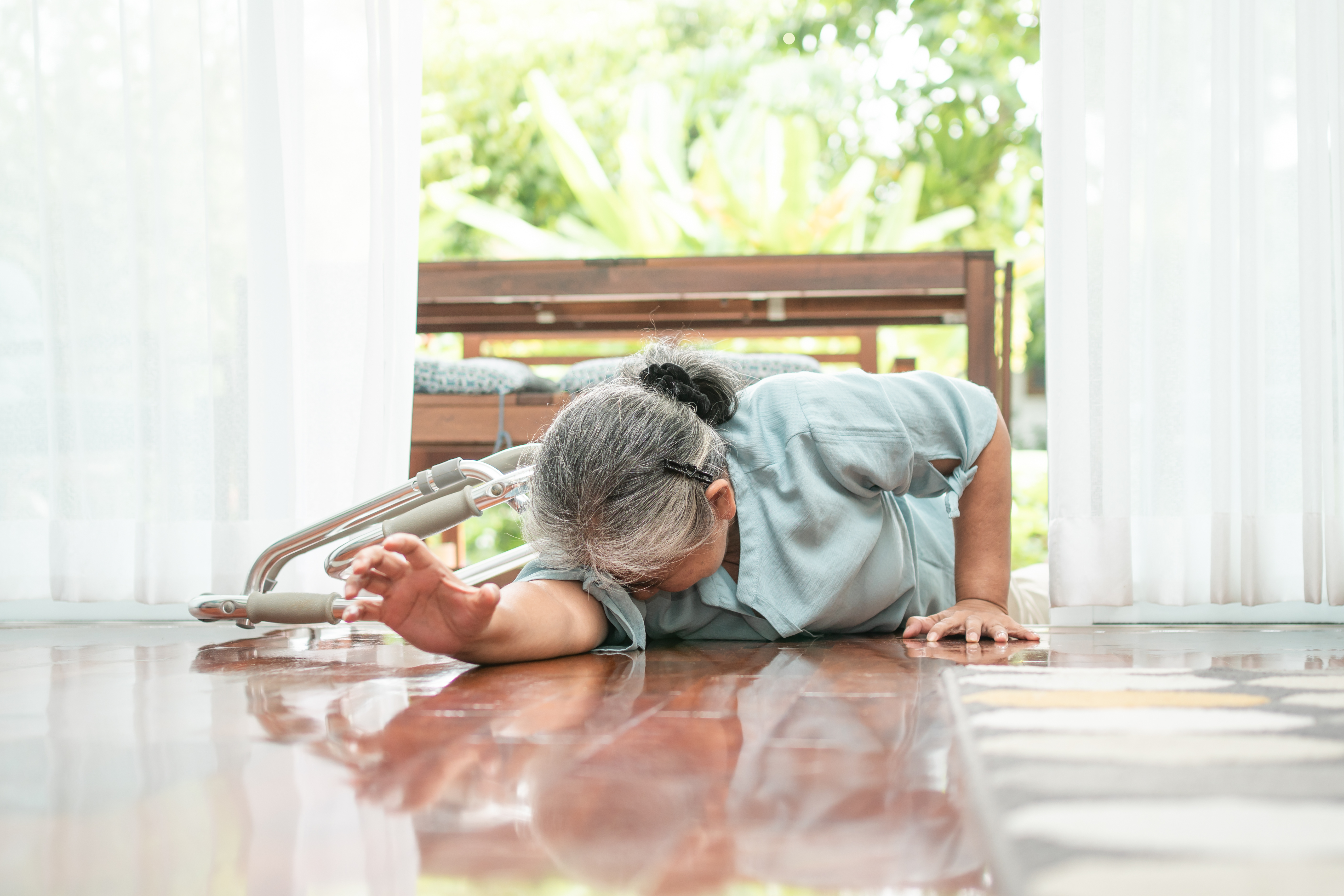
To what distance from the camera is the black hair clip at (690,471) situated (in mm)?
1093

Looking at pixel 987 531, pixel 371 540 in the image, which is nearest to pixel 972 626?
pixel 987 531

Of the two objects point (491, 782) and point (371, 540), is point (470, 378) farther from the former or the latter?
point (491, 782)

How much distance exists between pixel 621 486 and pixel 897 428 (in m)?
0.38

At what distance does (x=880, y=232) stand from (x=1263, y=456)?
4193 mm

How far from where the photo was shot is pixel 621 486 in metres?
1.07

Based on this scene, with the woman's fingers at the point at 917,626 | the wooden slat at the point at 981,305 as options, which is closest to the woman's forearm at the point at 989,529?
the woman's fingers at the point at 917,626

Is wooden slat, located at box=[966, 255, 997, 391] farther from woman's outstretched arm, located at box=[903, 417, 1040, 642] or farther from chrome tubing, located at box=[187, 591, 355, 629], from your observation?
chrome tubing, located at box=[187, 591, 355, 629]

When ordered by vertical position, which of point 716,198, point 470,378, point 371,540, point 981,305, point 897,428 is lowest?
point 371,540

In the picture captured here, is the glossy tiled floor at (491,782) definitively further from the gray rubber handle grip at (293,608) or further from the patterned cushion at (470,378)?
the patterned cushion at (470,378)

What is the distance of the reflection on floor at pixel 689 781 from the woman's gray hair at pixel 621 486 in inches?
4.9

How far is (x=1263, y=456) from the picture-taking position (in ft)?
5.23

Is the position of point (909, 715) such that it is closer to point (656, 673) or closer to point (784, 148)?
point (656, 673)

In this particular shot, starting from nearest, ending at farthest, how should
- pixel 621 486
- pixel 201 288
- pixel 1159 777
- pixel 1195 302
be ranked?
pixel 1159 777 < pixel 621 486 < pixel 1195 302 < pixel 201 288

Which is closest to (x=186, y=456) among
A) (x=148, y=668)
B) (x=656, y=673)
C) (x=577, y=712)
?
(x=148, y=668)
